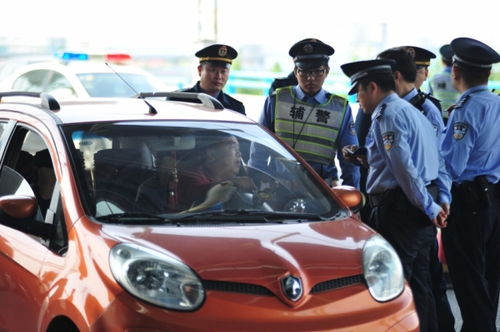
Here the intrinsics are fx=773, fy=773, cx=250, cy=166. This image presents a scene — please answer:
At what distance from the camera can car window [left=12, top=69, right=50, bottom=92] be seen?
11688 millimetres

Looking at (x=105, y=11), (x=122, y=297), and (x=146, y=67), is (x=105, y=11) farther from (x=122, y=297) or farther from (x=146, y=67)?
(x=122, y=297)

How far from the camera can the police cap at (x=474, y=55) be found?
454 centimetres

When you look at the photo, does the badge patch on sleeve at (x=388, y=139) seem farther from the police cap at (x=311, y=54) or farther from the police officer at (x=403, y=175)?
the police cap at (x=311, y=54)

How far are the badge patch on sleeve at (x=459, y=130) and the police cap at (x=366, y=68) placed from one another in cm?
60

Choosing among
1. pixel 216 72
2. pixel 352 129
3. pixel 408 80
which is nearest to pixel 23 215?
pixel 408 80

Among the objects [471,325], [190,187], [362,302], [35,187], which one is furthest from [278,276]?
[471,325]

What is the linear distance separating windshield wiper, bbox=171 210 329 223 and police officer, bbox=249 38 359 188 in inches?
71.1

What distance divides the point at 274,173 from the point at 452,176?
133cm

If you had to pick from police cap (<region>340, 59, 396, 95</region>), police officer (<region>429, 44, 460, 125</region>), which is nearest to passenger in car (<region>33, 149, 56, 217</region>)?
police cap (<region>340, 59, 396, 95</region>)

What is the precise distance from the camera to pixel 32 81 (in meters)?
11.9

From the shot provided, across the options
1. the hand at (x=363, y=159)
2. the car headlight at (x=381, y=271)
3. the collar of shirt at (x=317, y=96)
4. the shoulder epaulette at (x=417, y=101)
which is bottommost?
the car headlight at (x=381, y=271)

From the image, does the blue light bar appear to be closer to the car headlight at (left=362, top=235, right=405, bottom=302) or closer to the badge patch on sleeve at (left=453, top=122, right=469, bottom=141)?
the badge patch on sleeve at (left=453, top=122, right=469, bottom=141)

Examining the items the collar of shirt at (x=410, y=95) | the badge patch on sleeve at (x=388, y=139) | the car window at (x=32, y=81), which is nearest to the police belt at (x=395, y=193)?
the badge patch on sleeve at (x=388, y=139)

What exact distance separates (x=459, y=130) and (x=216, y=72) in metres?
2.08
